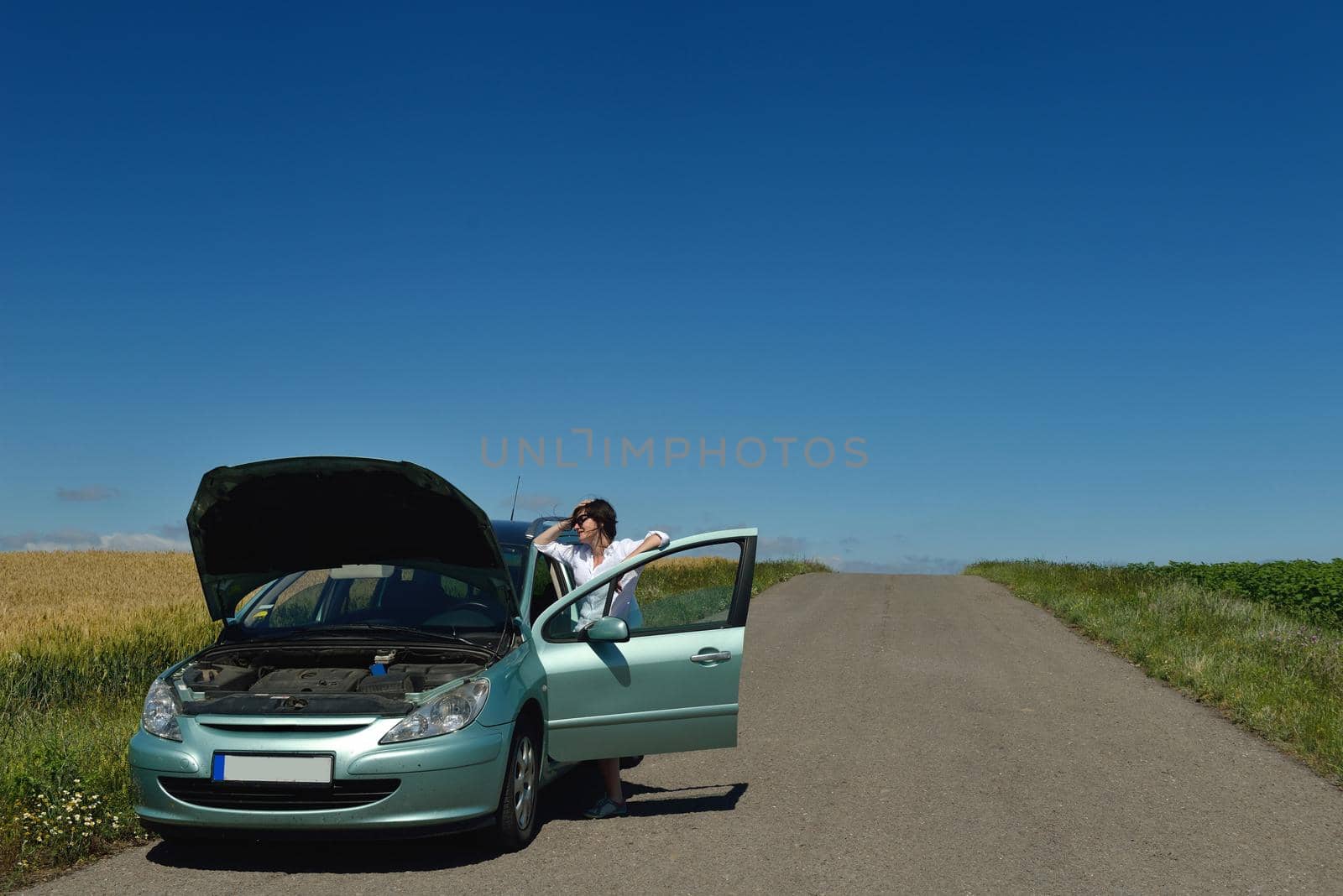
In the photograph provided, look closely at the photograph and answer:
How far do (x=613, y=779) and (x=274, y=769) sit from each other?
7.14 ft

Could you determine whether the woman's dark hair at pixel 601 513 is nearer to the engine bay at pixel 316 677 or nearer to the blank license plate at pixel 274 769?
the engine bay at pixel 316 677

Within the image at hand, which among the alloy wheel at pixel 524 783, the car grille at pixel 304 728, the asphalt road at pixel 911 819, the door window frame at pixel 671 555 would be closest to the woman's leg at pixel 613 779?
the asphalt road at pixel 911 819

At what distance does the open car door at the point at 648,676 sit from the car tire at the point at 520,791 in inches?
7.9

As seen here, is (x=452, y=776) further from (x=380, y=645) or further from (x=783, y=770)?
(x=783, y=770)

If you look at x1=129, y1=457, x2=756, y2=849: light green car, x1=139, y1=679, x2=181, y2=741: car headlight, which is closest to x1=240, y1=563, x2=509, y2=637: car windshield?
x1=129, y1=457, x2=756, y2=849: light green car

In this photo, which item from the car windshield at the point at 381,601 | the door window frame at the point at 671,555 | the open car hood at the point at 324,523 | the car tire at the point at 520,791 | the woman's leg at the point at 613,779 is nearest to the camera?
the car tire at the point at 520,791

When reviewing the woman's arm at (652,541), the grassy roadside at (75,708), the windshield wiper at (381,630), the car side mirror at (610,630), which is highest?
the woman's arm at (652,541)

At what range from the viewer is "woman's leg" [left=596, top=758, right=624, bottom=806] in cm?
721

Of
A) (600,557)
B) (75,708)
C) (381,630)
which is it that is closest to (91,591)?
(75,708)

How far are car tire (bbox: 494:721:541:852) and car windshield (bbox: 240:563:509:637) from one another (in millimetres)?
711

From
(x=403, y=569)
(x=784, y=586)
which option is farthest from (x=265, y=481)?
(x=784, y=586)

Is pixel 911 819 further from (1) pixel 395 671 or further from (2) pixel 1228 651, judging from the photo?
(2) pixel 1228 651

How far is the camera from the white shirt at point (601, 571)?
7.35 m

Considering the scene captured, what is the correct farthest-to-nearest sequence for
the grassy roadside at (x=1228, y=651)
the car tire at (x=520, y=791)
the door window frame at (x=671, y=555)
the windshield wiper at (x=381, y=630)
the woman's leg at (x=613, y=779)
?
1. the grassy roadside at (x=1228, y=651)
2. the woman's leg at (x=613, y=779)
3. the door window frame at (x=671, y=555)
4. the windshield wiper at (x=381, y=630)
5. the car tire at (x=520, y=791)
